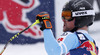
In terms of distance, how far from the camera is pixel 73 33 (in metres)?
1.90

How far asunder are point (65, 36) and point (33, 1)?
4.25 meters

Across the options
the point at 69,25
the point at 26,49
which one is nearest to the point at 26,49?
the point at 26,49

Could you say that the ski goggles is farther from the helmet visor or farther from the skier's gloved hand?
the skier's gloved hand

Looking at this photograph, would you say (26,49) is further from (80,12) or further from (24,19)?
(80,12)

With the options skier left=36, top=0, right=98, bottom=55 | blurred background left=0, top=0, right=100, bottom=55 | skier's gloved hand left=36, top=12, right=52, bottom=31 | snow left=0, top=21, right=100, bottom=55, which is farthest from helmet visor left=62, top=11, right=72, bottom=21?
blurred background left=0, top=0, right=100, bottom=55

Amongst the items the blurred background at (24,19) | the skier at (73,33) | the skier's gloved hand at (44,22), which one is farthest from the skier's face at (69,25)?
the blurred background at (24,19)

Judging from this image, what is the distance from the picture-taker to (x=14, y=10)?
5797 millimetres

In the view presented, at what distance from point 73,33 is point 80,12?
217mm

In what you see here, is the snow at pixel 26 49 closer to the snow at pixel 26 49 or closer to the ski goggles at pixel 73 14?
the snow at pixel 26 49

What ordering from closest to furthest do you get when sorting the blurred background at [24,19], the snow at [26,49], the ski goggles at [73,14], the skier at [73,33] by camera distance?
the skier at [73,33] → the ski goggles at [73,14] → the snow at [26,49] → the blurred background at [24,19]

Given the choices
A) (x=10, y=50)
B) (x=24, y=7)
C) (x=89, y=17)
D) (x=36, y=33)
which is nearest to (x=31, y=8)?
(x=24, y=7)

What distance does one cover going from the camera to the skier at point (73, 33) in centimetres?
181

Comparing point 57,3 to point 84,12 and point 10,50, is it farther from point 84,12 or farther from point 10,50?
point 84,12

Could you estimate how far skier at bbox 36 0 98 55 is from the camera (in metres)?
1.81
